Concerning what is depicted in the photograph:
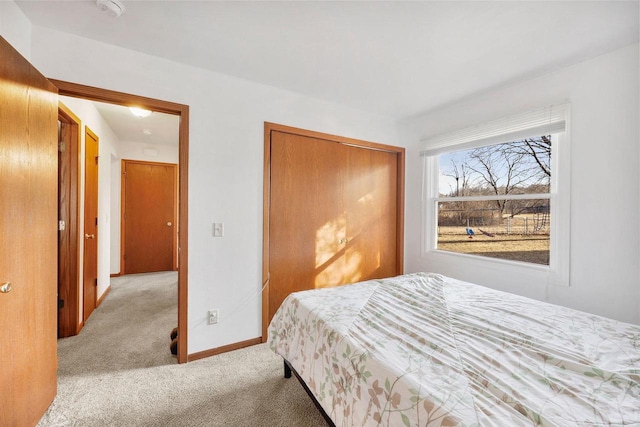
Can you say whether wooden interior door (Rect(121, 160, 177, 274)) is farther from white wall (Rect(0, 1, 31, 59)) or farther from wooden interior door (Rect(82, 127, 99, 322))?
white wall (Rect(0, 1, 31, 59))

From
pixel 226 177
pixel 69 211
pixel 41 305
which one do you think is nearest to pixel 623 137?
pixel 226 177

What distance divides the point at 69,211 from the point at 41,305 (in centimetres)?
145

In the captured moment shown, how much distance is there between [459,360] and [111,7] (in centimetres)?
252

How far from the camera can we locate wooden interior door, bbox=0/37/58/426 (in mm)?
1242

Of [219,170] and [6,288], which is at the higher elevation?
[219,170]

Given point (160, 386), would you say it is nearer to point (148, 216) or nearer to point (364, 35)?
point (364, 35)

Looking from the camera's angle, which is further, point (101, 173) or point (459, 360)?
point (101, 173)

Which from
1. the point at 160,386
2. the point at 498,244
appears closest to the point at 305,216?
the point at 160,386

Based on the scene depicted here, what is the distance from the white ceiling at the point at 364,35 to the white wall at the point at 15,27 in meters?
0.06

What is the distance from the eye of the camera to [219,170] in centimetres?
233

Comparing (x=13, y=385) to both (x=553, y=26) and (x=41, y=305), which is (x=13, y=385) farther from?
(x=553, y=26)

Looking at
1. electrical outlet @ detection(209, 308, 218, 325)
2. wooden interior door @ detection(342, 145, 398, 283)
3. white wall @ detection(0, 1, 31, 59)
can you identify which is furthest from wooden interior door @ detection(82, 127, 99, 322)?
wooden interior door @ detection(342, 145, 398, 283)

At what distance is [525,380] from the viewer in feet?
2.99

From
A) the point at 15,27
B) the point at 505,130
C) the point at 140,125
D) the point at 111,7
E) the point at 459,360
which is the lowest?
the point at 459,360
